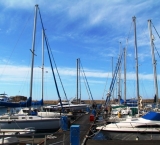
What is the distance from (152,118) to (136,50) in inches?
478

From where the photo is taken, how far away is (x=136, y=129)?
17.5m

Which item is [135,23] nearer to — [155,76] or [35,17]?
[155,76]

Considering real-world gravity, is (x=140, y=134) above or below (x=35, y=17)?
below

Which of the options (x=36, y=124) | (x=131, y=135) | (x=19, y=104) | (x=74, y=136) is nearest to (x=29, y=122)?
(x=36, y=124)

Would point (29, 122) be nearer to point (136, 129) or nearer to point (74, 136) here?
point (136, 129)

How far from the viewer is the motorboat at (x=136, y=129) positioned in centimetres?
1725

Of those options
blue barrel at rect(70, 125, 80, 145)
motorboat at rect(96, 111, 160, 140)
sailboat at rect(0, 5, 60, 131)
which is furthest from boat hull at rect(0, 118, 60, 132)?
blue barrel at rect(70, 125, 80, 145)

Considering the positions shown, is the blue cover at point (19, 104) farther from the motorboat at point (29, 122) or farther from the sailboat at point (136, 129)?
the sailboat at point (136, 129)

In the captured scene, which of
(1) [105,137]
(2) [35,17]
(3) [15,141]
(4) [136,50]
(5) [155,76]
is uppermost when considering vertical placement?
(2) [35,17]

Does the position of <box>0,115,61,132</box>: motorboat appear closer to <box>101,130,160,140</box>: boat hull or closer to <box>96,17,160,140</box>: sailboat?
<box>96,17,160,140</box>: sailboat

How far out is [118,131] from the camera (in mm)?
17703

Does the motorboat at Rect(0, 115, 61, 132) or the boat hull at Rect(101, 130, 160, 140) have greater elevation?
the motorboat at Rect(0, 115, 61, 132)

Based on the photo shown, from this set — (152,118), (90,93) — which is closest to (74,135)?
(152,118)

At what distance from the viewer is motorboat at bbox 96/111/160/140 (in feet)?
56.6
